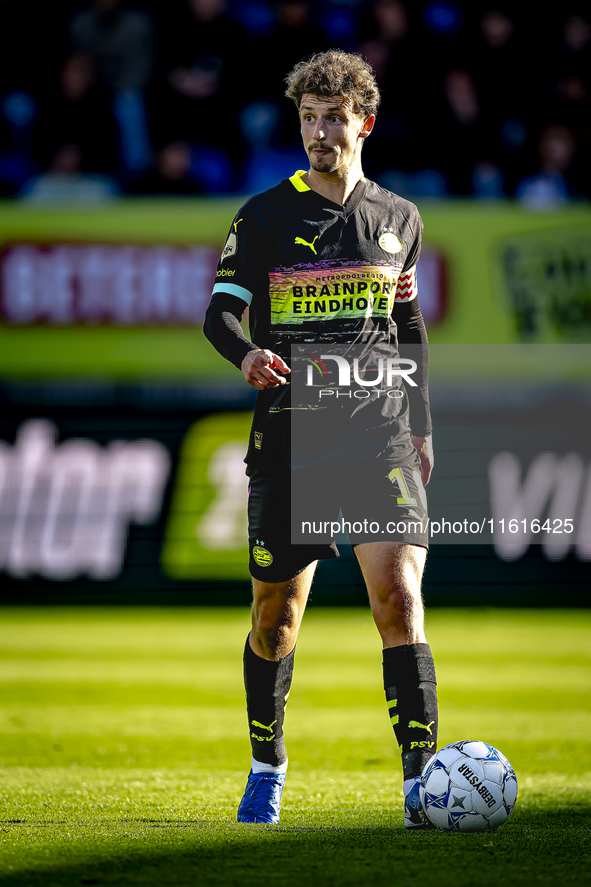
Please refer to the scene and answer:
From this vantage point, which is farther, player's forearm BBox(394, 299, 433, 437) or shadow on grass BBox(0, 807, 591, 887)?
player's forearm BBox(394, 299, 433, 437)

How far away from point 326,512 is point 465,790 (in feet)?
3.18

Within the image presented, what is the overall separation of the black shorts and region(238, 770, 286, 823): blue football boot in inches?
26.6

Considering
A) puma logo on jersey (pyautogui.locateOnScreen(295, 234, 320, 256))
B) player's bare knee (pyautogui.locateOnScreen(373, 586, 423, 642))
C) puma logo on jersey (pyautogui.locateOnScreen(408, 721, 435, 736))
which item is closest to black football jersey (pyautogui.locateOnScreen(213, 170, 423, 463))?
puma logo on jersey (pyautogui.locateOnScreen(295, 234, 320, 256))

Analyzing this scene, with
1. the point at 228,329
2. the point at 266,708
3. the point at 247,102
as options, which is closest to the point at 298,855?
the point at 266,708

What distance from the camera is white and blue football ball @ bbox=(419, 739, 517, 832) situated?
3.47 metres

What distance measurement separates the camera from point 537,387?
11.8 m

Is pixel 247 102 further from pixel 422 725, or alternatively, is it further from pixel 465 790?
pixel 465 790

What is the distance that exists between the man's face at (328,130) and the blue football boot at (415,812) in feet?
6.62

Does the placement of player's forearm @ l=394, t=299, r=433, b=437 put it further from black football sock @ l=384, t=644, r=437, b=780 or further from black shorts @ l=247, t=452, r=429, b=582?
black football sock @ l=384, t=644, r=437, b=780

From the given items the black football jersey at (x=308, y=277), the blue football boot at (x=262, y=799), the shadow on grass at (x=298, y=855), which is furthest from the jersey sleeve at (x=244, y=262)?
the shadow on grass at (x=298, y=855)

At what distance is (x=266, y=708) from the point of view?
12.9 ft

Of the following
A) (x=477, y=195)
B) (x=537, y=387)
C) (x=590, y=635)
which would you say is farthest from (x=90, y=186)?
(x=590, y=635)

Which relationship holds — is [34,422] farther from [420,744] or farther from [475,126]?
[420,744]

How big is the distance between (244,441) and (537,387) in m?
3.04
